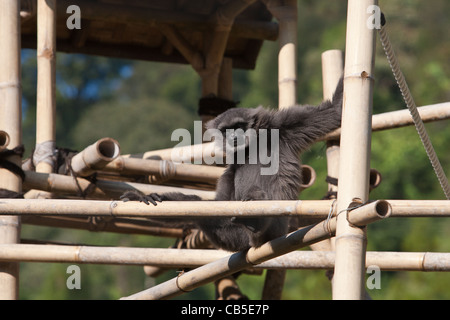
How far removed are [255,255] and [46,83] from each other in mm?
2680

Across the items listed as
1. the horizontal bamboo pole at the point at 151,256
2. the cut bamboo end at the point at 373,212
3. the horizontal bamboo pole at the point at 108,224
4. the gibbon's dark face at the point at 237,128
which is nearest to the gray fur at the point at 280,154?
the gibbon's dark face at the point at 237,128

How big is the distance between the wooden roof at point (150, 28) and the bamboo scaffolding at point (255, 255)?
10.5 feet

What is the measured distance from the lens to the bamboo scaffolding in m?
3.97

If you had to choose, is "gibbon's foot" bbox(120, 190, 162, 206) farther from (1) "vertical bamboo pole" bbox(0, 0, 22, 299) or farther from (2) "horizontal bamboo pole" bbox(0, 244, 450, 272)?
(1) "vertical bamboo pole" bbox(0, 0, 22, 299)

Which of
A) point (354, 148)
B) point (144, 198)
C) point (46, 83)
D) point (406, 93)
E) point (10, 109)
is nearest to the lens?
point (354, 148)

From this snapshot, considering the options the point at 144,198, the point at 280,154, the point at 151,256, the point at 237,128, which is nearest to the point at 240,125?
the point at 237,128

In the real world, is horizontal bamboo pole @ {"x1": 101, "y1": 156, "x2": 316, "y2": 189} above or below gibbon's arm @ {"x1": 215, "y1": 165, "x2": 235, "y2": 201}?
above

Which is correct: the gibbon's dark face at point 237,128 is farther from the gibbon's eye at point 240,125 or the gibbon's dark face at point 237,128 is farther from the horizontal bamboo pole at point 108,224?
the horizontal bamboo pole at point 108,224

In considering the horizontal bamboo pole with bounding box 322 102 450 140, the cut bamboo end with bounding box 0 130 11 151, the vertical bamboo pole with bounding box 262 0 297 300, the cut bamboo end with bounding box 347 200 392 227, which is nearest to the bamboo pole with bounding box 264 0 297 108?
the vertical bamboo pole with bounding box 262 0 297 300

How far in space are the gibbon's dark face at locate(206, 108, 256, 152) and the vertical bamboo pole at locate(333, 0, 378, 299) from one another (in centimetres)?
117

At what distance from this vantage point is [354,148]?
13.8 ft

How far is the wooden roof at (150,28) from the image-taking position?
7871mm

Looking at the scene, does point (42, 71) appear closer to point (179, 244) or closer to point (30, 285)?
point (179, 244)

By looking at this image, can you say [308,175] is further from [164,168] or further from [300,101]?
[300,101]
